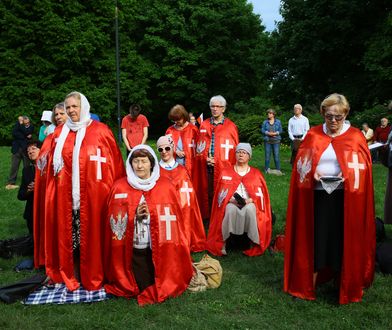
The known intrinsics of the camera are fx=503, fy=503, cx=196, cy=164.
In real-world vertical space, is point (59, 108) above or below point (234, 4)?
below

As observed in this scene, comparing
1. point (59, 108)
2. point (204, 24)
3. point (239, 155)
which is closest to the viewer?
point (59, 108)

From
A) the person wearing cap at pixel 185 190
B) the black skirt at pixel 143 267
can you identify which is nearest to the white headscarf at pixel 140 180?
the black skirt at pixel 143 267

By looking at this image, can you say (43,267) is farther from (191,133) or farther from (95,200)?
(191,133)

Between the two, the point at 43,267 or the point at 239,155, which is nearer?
the point at 43,267

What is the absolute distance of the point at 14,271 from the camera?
6.22 metres

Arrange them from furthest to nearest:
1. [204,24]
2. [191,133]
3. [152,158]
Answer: [204,24], [191,133], [152,158]

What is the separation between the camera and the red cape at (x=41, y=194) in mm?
5699

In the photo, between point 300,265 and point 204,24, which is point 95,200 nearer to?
point 300,265

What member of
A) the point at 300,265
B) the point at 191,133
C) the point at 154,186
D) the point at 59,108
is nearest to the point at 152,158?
the point at 154,186

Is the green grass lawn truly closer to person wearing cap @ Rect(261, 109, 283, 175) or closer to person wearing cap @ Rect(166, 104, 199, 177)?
person wearing cap @ Rect(166, 104, 199, 177)

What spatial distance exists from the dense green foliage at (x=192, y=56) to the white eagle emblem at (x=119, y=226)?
16881 millimetres

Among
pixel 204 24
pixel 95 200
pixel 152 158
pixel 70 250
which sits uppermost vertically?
pixel 204 24

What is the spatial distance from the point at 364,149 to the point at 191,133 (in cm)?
400

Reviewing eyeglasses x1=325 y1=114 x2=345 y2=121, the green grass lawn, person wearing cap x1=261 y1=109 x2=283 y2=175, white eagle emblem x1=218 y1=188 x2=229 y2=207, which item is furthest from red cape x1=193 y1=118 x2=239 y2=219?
person wearing cap x1=261 y1=109 x2=283 y2=175
